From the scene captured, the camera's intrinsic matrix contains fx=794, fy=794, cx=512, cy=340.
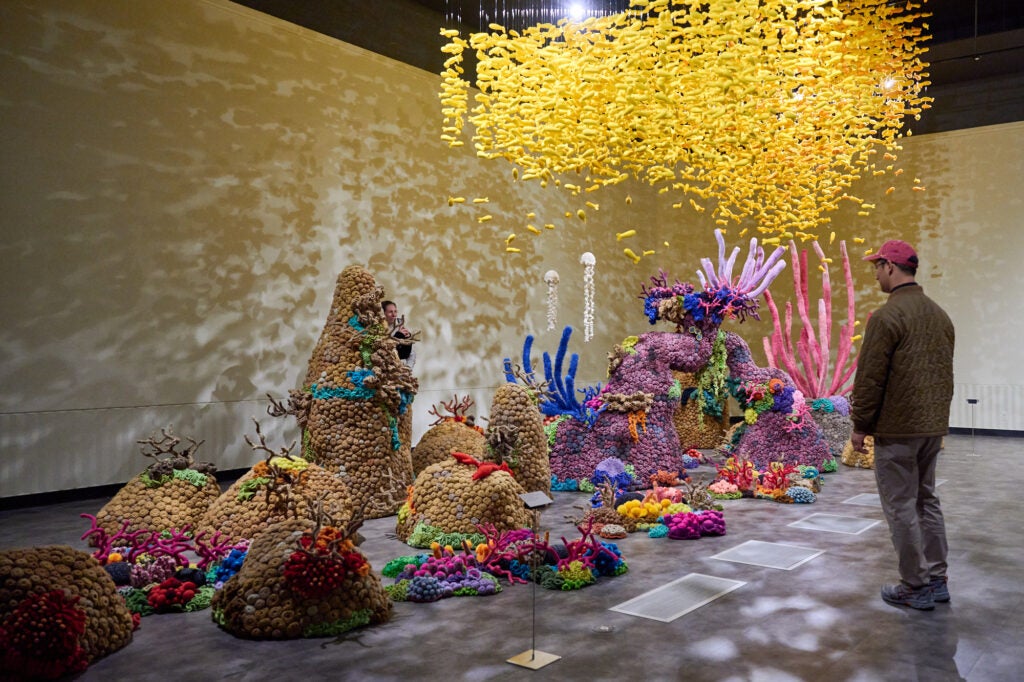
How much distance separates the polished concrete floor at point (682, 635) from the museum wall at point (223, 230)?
9.54 ft

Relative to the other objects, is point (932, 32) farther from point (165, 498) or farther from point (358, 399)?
point (165, 498)

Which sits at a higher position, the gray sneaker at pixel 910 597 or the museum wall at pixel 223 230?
the museum wall at pixel 223 230

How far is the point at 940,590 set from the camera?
10.4 feet

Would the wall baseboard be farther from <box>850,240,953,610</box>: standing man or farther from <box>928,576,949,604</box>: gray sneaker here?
<box>928,576,949,604</box>: gray sneaker

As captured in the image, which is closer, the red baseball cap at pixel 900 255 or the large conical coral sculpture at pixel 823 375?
the red baseball cap at pixel 900 255

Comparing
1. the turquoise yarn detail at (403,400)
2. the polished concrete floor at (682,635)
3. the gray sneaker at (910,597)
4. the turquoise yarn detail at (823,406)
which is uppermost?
the turquoise yarn detail at (403,400)

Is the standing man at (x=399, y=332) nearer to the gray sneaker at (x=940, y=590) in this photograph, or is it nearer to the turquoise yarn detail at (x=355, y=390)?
the turquoise yarn detail at (x=355, y=390)

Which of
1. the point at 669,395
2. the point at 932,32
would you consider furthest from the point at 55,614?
the point at 932,32

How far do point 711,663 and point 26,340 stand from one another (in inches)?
197

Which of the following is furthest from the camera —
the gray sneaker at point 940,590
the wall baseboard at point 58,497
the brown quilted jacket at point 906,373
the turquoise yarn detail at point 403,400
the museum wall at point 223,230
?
the museum wall at point 223,230

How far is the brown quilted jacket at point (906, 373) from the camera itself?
9.93ft

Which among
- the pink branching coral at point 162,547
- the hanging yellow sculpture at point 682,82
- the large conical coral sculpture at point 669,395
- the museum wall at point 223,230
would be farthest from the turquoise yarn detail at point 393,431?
the museum wall at point 223,230

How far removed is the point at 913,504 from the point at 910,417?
340 millimetres

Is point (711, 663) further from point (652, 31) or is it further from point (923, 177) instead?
point (923, 177)
